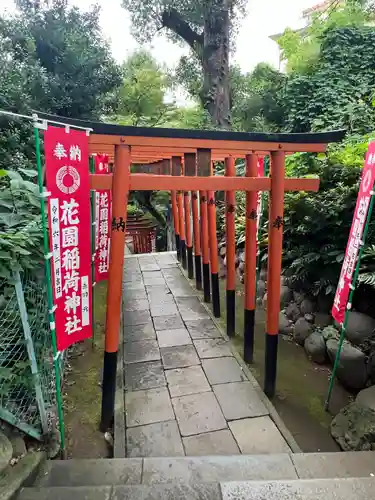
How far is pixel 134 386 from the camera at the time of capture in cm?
422

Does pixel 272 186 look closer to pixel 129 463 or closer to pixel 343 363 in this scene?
pixel 343 363

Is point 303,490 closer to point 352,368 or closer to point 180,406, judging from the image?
point 180,406

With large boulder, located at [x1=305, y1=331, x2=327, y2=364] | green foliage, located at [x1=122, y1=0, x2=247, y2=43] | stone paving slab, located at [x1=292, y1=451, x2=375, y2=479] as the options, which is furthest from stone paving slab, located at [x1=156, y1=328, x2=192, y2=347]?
green foliage, located at [x1=122, y1=0, x2=247, y2=43]

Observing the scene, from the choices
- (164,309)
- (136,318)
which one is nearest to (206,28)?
(164,309)

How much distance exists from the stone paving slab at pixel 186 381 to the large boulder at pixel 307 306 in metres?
2.12

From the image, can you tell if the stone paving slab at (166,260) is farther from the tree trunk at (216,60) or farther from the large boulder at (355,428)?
the large boulder at (355,428)

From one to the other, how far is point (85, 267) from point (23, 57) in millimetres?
7442

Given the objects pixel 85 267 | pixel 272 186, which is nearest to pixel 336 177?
pixel 272 186

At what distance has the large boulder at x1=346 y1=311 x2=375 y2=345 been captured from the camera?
4.36 m

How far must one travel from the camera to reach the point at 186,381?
4.32 meters

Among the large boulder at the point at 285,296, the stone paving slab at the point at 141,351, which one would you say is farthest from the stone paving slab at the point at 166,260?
the stone paving slab at the point at 141,351

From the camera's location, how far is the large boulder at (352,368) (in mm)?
4086

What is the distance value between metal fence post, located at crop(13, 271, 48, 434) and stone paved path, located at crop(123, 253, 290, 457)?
0.89 metres

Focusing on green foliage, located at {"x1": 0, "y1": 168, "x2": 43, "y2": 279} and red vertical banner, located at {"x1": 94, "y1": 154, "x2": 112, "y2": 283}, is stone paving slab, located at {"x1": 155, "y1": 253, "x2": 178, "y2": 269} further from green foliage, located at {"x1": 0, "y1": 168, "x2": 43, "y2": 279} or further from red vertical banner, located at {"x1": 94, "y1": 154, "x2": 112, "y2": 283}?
green foliage, located at {"x1": 0, "y1": 168, "x2": 43, "y2": 279}
